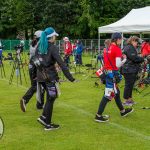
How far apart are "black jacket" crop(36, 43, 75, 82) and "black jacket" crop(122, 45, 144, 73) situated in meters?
3.06

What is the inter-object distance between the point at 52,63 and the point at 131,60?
3.33 metres

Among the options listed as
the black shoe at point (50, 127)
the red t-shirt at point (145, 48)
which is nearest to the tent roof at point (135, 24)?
the red t-shirt at point (145, 48)

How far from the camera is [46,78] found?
27.7ft

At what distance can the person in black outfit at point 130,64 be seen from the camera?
11.0 m

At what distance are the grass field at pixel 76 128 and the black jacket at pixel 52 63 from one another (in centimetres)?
109

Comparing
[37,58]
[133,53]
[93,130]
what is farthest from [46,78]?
[133,53]

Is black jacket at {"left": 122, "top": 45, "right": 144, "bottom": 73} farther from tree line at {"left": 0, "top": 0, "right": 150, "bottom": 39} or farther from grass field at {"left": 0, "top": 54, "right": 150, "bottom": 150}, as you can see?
tree line at {"left": 0, "top": 0, "right": 150, "bottom": 39}

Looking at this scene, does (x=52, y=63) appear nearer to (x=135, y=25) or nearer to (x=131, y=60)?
(x=131, y=60)

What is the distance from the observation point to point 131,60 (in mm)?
11203

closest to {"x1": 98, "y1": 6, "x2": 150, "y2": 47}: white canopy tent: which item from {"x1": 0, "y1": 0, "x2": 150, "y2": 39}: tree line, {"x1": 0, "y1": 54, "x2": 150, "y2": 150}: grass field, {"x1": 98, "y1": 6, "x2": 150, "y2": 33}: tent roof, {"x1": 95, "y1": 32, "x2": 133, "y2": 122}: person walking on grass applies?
{"x1": 98, "y1": 6, "x2": 150, "y2": 33}: tent roof

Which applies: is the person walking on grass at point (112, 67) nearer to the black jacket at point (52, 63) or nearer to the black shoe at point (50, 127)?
the black shoe at point (50, 127)

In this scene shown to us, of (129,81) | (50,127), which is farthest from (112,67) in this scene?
(129,81)

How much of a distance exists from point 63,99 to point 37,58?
15.2 feet

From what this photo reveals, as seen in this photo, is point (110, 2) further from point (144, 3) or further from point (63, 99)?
point (63, 99)
